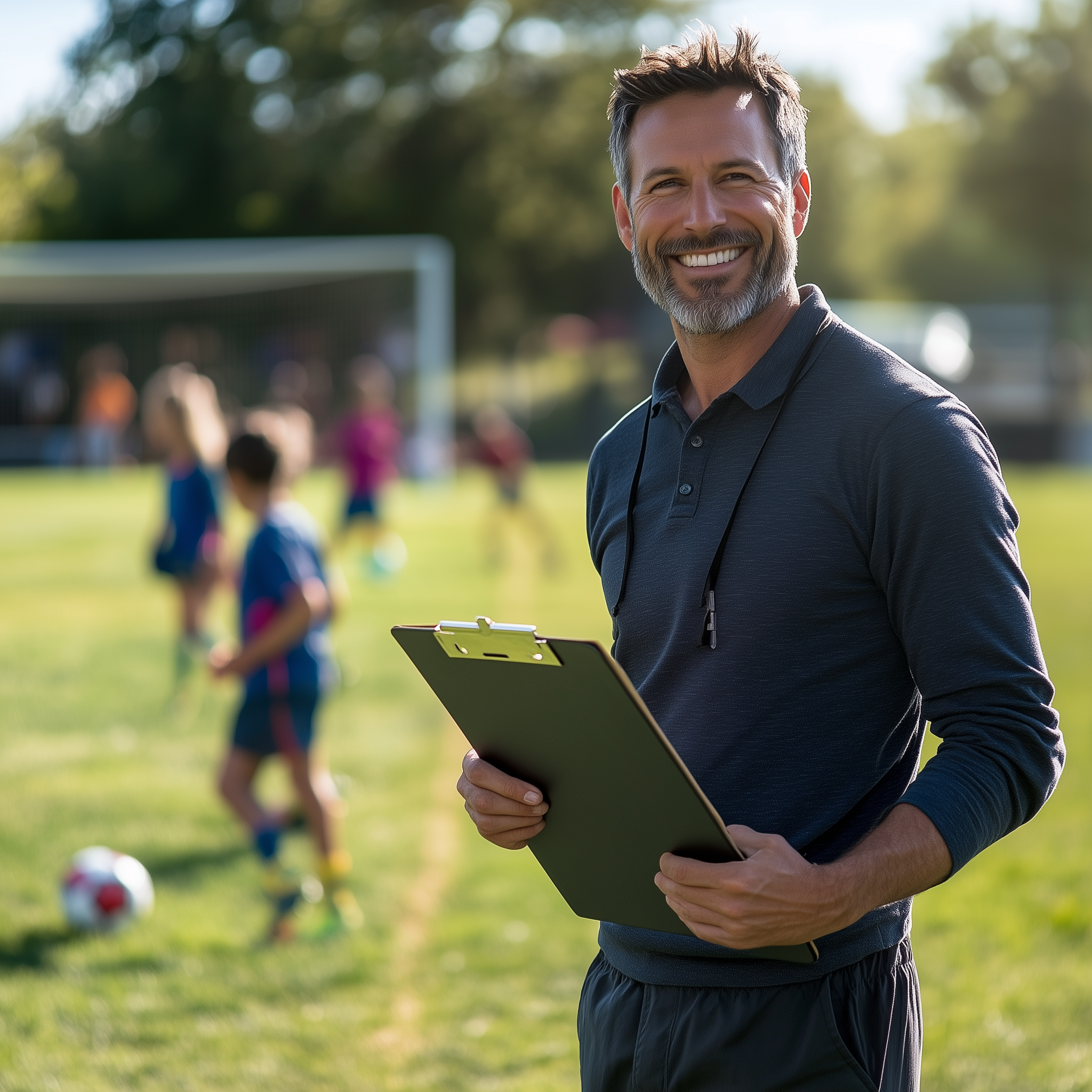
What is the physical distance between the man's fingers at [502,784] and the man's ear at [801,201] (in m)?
0.93

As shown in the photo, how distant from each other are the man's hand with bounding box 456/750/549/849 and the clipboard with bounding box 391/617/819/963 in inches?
0.8

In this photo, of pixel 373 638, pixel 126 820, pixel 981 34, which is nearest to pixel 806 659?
pixel 126 820

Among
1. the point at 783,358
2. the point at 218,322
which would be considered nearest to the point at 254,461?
the point at 783,358

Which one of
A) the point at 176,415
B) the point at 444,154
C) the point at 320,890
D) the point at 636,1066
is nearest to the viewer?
the point at 636,1066

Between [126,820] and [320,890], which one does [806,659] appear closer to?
[320,890]

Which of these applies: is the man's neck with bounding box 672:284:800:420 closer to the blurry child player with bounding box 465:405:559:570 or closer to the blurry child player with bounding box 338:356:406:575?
the blurry child player with bounding box 338:356:406:575

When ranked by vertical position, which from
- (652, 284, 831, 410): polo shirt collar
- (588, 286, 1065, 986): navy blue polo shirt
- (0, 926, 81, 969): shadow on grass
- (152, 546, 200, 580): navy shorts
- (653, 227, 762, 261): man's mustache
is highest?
(653, 227, 762, 261): man's mustache

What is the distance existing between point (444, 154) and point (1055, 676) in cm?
3326

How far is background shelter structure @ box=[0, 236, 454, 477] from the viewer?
27000mm

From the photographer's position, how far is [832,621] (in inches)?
74.2

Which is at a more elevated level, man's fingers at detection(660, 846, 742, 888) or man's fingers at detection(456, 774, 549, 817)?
man's fingers at detection(660, 846, 742, 888)

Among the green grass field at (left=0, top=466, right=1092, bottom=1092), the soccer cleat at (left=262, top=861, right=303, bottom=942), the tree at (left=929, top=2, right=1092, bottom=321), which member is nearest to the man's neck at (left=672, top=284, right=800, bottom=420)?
the green grass field at (left=0, top=466, right=1092, bottom=1092)

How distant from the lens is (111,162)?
122 ft

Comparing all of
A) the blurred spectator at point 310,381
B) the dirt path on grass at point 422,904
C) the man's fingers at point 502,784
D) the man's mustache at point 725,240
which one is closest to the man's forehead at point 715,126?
the man's mustache at point 725,240
